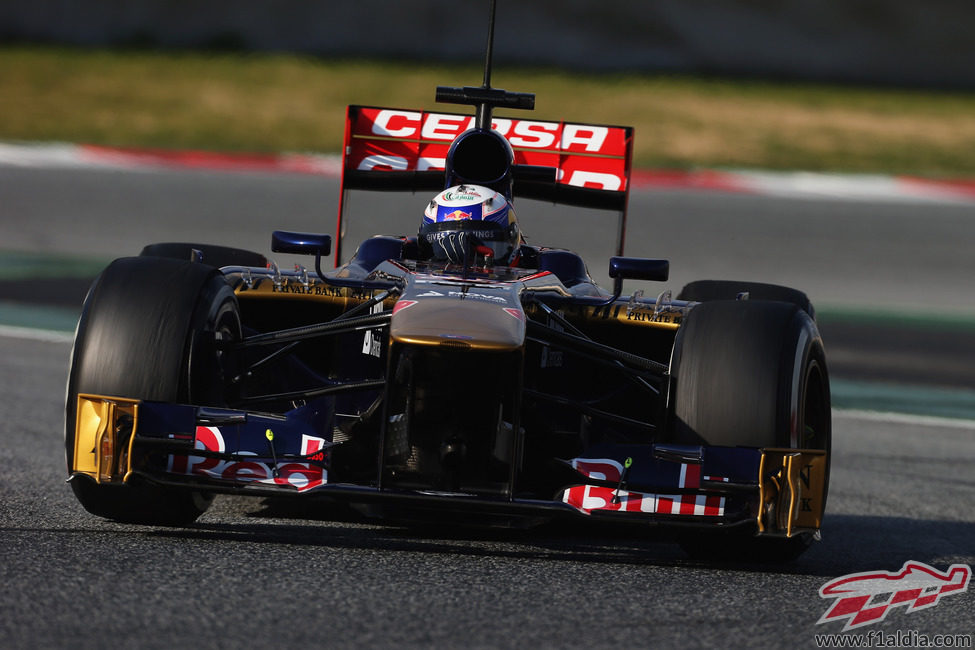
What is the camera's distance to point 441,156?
8398 mm

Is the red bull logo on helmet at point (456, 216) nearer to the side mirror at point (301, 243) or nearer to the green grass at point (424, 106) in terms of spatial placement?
the side mirror at point (301, 243)

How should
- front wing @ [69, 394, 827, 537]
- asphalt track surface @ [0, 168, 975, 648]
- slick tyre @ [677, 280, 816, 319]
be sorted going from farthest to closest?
slick tyre @ [677, 280, 816, 319], front wing @ [69, 394, 827, 537], asphalt track surface @ [0, 168, 975, 648]

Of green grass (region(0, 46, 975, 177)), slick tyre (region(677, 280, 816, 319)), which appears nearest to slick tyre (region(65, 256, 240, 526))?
slick tyre (region(677, 280, 816, 319))

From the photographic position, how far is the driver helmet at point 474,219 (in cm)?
684

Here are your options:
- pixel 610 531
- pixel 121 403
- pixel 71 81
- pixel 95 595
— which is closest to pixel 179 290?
pixel 121 403

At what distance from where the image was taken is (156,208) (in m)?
17.0

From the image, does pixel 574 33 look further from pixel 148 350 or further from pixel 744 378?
pixel 148 350

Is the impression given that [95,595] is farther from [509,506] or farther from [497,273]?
[497,273]

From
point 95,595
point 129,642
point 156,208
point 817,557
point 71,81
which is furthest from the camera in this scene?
point 71,81

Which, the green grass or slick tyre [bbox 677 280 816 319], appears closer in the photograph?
slick tyre [bbox 677 280 816 319]

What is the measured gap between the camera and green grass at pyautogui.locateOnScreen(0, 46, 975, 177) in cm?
2139

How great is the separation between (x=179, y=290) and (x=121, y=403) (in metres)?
0.52
